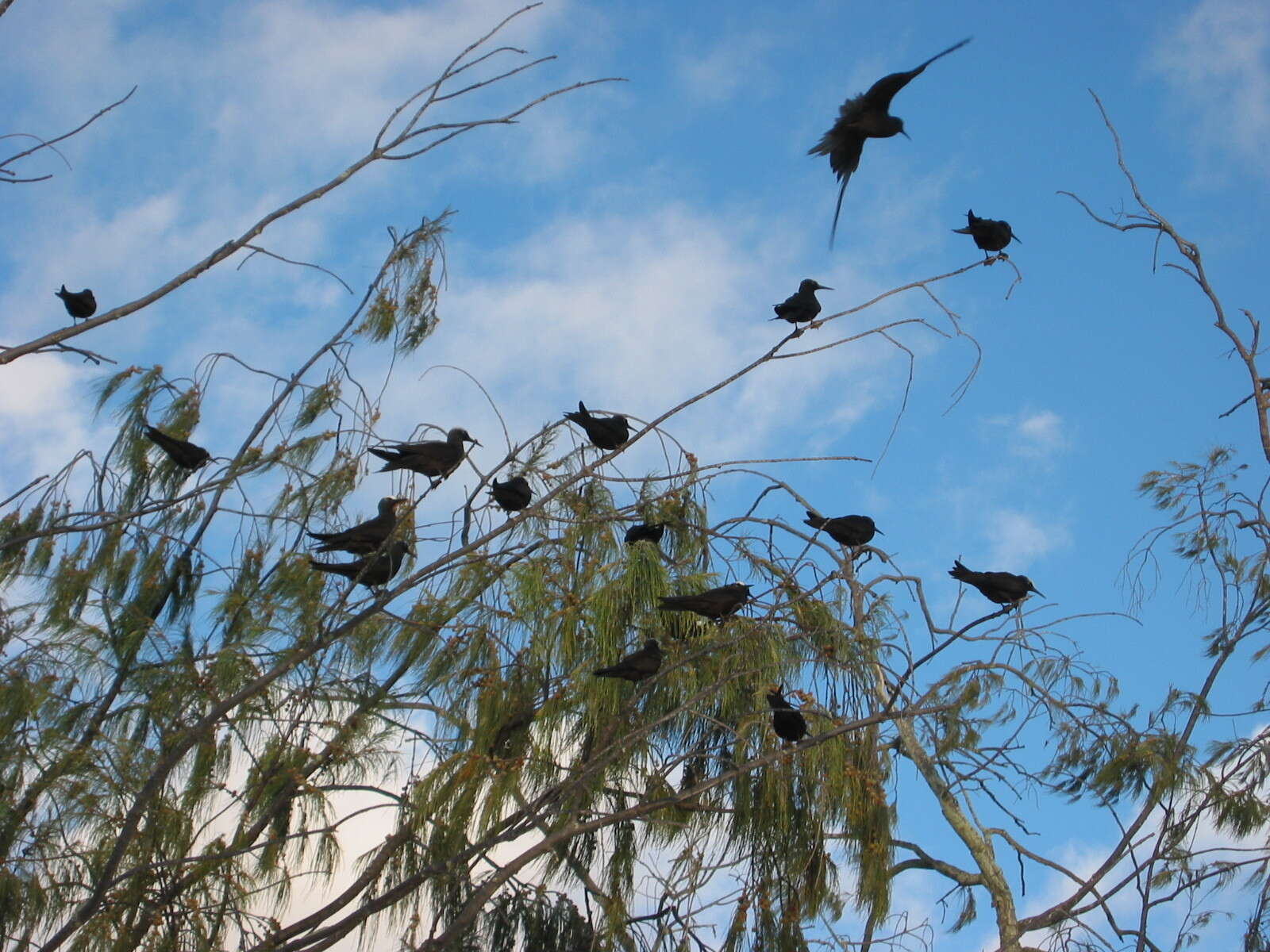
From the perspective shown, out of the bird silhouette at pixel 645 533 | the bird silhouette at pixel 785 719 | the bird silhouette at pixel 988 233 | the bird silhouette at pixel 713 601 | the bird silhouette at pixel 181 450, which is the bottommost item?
the bird silhouette at pixel 785 719

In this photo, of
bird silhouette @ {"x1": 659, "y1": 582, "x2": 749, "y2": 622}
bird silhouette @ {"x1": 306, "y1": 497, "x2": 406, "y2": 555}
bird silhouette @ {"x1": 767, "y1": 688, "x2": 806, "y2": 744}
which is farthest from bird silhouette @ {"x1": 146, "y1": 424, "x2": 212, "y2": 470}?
bird silhouette @ {"x1": 767, "y1": 688, "x2": 806, "y2": 744}

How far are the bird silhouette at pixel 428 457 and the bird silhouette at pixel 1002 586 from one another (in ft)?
6.09

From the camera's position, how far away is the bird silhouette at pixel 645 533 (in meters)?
4.04

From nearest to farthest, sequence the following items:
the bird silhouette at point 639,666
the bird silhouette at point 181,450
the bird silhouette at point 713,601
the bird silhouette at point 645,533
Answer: the bird silhouette at point 639,666
the bird silhouette at point 713,601
the bird silhouette at point 645,533
the bird silhouette at point 181,450

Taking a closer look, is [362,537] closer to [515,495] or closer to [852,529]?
[515,495]

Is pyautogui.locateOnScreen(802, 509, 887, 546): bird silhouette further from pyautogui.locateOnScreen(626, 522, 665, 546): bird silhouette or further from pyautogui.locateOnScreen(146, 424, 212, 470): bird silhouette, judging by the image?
pyautogui.locateOnScreen(146, 424, 212, 470): bird silhouette

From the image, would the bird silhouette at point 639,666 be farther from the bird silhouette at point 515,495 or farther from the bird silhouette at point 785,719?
the bird silhouette at point 515,495

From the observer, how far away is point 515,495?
172 inches

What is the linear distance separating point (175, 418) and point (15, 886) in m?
2.03

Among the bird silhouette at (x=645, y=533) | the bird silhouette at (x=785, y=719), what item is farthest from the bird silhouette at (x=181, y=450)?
the bird silhouette at (x=785, y=719)

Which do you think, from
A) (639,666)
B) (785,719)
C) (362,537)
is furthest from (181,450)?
(785,719)

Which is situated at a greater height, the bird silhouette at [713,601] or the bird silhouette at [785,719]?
the bird silhouette at [713,601]

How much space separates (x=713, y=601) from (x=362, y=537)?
1.08 meters

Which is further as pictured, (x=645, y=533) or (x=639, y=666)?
(x=645, y=533)
